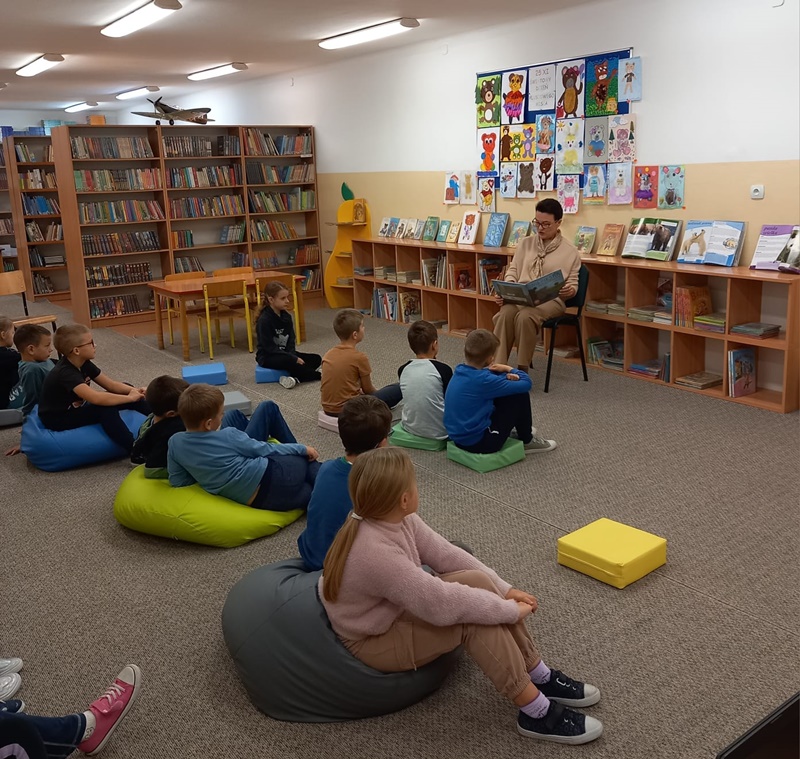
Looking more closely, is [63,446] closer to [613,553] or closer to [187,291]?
[187,291]

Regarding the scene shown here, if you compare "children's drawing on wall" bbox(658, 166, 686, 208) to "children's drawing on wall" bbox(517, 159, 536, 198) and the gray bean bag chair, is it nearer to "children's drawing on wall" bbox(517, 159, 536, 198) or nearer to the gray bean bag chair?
"children's drawing on wall" bbox(517, 159, 536, 198)


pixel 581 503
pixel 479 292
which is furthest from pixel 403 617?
pixel 479 292

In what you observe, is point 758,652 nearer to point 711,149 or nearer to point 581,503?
point 581,503

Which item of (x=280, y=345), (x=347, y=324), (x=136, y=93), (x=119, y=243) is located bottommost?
(x=280, y=345)

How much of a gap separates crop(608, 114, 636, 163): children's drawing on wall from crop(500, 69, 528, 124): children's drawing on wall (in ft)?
3.30

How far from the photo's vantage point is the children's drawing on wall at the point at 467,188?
770 cm

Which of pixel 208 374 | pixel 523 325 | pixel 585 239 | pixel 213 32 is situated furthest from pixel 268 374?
pixel 213 32

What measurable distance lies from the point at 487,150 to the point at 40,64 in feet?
17.6

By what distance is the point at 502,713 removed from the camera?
7.70 feet

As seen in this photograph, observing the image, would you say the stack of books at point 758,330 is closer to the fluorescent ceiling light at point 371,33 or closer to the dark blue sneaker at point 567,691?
the dark blue sneaker at point 567,691

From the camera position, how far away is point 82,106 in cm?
1496

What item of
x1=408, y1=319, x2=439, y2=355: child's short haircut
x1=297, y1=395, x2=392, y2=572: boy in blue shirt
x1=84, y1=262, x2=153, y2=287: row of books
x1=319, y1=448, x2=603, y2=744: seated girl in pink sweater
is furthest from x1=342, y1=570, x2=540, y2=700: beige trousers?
x1=84, y1=262, x2=153, y2=287: row of books

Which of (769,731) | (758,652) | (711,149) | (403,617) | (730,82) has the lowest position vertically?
(758,652)

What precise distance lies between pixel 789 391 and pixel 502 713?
358 cm
